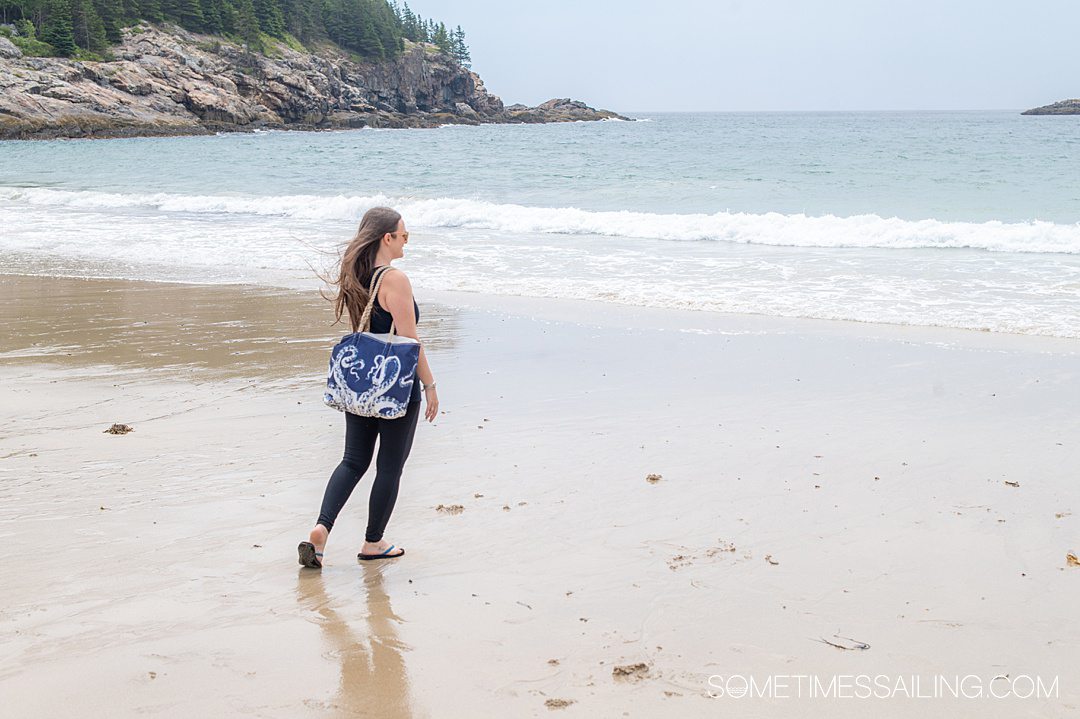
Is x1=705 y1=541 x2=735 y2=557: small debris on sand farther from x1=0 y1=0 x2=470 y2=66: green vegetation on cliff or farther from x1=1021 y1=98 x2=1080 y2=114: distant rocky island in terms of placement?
x1=1021 y1=98 x2=1080 y2=114: distant rocky island

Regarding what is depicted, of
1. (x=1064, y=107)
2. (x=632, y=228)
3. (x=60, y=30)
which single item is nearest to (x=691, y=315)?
(x=632, y=228)

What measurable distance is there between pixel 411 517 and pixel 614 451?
139 cm

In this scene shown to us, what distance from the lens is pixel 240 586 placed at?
3576 millimetres

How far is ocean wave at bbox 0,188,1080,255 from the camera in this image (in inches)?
615

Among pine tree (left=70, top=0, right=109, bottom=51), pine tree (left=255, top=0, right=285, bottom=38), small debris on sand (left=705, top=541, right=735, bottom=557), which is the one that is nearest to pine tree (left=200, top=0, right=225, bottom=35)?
pine tree (left=255, top=0, right=285, bottom=38)

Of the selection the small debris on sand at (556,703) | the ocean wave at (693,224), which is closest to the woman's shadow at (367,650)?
the small debris on sand at (556,703)

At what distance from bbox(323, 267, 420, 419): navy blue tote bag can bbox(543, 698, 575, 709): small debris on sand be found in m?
1.36

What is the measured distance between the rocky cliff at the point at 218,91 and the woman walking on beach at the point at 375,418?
2603 inches

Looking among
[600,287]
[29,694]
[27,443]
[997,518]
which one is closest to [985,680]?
[997,518]

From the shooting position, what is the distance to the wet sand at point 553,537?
292cm

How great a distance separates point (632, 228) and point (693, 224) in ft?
3.85

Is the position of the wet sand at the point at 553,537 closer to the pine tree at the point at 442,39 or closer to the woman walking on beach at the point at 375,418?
the woman walking on beach at the point at 375,418

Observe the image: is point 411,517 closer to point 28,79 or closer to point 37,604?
point 37,604

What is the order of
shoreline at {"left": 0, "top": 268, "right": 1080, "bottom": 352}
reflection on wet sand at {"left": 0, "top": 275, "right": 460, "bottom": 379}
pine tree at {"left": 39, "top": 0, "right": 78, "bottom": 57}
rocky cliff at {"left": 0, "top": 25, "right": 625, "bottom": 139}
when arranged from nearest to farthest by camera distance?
1. reflection on wet sand at {"left": 0, "top": 275, "right": 460, "bottom": 379}
2. shoreline at {"left": 0, "top": 268, "right": 1080, "bottom": 352}
3. rocky cliff at {"left": 0, "top": 25, "right": 625, "bottom": 139}
4. pine tree at {"left": 39, "top": 0, "right": 78, "bottom": 57}
